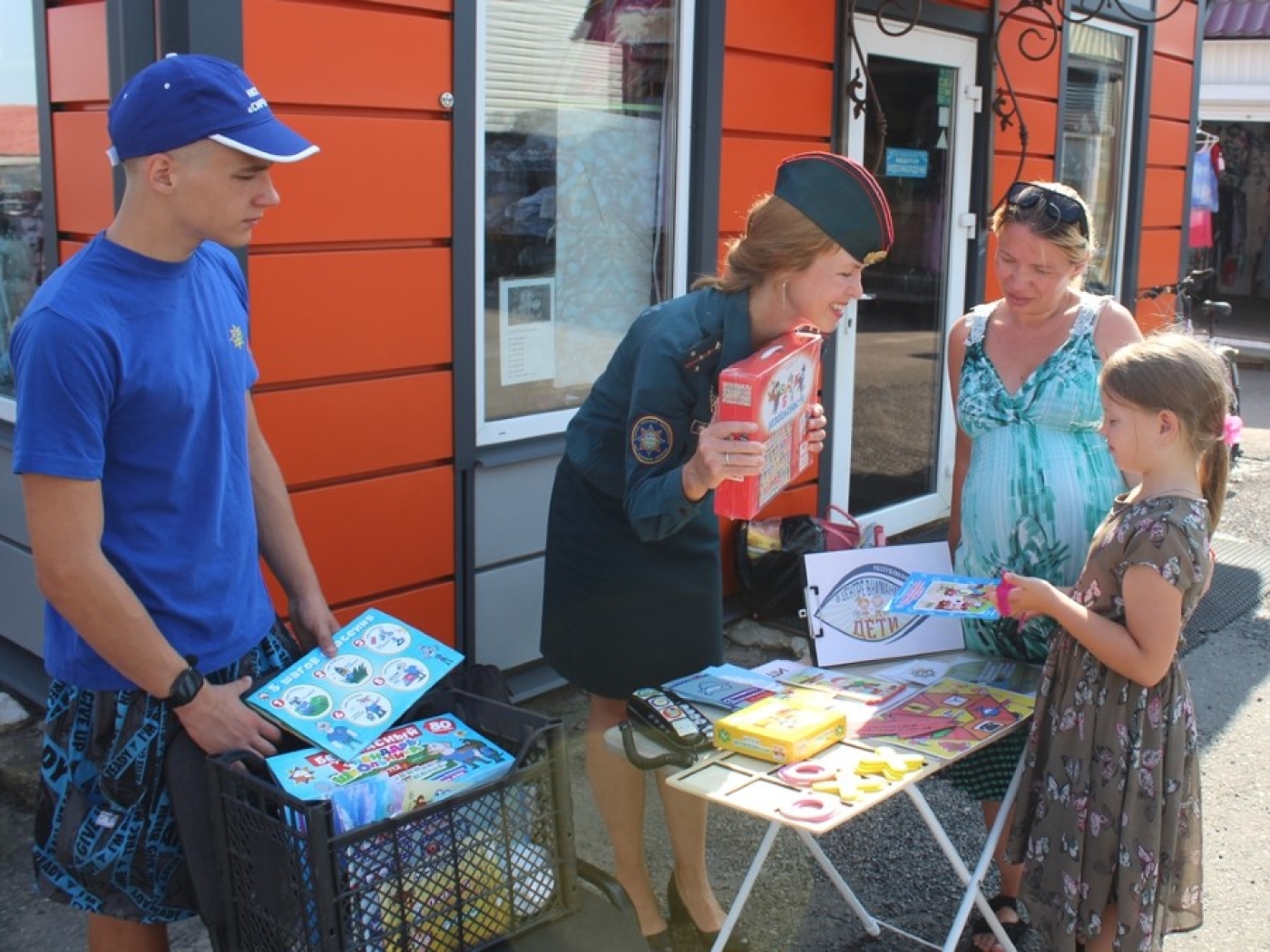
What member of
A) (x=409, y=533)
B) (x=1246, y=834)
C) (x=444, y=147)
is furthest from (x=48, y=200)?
(x=1246, y=834)

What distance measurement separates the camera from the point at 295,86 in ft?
11.9

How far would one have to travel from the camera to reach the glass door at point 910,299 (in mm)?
6129

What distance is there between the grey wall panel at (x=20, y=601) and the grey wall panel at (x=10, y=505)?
38mm

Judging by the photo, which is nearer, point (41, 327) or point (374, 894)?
point (374, 894)

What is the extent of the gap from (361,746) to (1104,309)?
1.96 m

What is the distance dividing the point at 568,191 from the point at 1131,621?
2770mm

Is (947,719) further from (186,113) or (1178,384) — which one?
(186,113)

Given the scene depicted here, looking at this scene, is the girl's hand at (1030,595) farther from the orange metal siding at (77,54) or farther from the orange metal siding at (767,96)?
the orange metal siding at (767,96)

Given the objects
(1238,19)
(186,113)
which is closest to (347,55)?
(186,113)

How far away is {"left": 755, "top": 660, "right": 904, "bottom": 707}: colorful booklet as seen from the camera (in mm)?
2778

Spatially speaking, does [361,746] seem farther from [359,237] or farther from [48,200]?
[48,200]

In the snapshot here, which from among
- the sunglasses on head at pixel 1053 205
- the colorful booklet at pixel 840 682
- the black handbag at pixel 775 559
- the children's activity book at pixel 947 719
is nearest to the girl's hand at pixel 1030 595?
the children's activity book at pixel 947 719

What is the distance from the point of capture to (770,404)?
→ 2295mm

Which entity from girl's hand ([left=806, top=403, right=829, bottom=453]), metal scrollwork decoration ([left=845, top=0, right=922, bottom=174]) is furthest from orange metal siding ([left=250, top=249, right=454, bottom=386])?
metal scrollwork decoration ([left=845, top=0, right=922, bottom=174])
